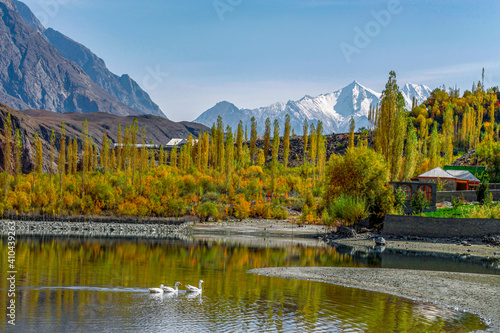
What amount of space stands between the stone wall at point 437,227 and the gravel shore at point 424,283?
40.7 ft

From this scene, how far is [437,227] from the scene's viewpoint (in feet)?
118

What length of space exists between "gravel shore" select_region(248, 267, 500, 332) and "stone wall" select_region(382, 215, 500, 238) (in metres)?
12.4

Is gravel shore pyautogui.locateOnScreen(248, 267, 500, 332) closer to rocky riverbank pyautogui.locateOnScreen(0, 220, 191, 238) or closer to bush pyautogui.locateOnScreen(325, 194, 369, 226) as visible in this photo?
bush pyautogui.locateOnScreen(325, 194, 369, 226)

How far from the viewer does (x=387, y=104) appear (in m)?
46.8

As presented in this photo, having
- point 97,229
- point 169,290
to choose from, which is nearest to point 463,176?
point 97,229

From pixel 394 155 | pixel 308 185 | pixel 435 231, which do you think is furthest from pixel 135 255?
pixel 308 185

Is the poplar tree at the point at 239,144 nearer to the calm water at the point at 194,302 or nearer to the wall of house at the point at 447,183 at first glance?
the wall of house at the point at 447,183

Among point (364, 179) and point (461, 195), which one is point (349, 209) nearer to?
point (364, 179)

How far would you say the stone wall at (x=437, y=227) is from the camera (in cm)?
3466

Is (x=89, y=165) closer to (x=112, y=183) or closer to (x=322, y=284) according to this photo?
(x=112, y=183)

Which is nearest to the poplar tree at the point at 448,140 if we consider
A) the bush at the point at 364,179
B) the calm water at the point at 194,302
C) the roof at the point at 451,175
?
the roof at the point at 451,175

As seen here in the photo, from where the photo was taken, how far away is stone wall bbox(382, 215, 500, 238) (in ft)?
114

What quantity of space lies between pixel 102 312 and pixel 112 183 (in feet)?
143

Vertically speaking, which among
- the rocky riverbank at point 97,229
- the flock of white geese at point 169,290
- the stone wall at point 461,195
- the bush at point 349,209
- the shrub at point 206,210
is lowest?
the rocky riverbank at point 97,229
